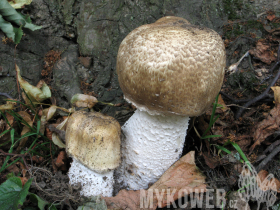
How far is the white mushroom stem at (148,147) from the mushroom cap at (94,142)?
0.28 m

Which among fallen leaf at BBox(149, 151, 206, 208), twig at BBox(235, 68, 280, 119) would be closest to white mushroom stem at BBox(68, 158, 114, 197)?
fallen leaf at BBox(149, 151, 206, 208)

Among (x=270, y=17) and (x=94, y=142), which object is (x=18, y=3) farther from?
(x=270, y=17)

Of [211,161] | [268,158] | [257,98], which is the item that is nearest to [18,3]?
[211,161]

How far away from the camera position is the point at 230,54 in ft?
11.9

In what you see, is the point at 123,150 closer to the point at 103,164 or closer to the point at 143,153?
the point at 143,153

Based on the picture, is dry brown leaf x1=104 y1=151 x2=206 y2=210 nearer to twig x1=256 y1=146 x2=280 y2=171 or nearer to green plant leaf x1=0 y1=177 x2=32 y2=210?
twig x1=256 y1=146 x2=280 y2=171

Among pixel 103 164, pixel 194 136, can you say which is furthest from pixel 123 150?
pixel 194 136

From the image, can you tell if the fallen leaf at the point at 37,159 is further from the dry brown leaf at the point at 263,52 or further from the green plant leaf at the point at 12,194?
the dry brown leaf at the point at 263,52

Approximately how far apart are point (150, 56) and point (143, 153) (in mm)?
1245

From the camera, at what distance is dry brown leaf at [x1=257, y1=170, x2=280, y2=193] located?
255cm

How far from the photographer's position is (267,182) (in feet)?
8.52

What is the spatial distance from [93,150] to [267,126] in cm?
232

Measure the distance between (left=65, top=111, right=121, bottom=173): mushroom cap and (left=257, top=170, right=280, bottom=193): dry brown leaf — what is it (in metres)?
1.70

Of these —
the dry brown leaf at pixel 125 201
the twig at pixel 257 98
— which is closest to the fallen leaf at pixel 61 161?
the dry brown leaf at pixel 125 201
